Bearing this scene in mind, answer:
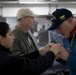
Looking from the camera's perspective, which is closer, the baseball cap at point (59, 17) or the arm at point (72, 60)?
the arm at point (72, 60)

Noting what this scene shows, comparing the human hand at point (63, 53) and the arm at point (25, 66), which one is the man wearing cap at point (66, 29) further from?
the arm at point (25, 66)

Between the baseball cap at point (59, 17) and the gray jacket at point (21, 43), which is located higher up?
the baseball cap at point (59, 17)

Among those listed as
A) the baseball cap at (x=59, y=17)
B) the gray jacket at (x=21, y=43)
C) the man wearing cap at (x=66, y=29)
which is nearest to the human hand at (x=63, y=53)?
the man wearing cap at (x=66, y=29)

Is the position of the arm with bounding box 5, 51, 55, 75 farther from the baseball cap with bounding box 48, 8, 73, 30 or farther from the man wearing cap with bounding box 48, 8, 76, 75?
the baseball cap with bounding box 48, 8, 73, 30

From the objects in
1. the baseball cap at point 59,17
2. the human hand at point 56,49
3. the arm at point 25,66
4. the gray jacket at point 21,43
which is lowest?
the gray jacket at point 21,43

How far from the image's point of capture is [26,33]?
230 centimetres

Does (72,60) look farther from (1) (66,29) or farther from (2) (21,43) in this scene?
(2) (21,43)

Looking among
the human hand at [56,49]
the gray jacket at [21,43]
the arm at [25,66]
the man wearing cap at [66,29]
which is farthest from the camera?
the gray jacket at [21,43]

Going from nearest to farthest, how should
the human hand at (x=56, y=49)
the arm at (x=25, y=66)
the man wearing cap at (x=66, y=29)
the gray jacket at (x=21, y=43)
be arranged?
the arm at (x=25, y=66) < the human hand at (x=56, y=49) < the man wearing cap at (x=66, y=29) < the gray jacket at (x=21, y=43)

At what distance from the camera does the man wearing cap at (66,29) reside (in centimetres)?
161

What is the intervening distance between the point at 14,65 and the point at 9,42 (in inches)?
8.5

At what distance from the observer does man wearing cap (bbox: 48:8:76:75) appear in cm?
161

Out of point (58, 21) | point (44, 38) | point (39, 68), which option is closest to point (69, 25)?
point (58, 21)

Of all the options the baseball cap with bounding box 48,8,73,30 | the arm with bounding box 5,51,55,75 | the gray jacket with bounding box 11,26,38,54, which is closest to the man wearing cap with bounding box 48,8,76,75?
the baseball cap with bounding box 48,8,73,30
